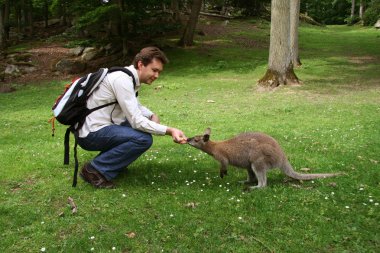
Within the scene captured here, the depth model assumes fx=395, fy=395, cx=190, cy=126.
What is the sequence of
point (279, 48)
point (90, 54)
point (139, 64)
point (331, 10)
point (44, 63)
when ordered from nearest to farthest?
point (139, 64)
point (279, 48)
point (90, 54)
point (44, 63)
point (331, 10)

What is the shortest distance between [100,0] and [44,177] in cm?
1962

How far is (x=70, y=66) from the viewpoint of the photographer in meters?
26.2

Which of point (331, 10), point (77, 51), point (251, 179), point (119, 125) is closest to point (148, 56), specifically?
point (119, 125)

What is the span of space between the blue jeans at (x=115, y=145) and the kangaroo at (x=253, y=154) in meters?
0.96

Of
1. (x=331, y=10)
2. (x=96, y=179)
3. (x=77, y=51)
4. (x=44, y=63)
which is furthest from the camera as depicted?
(x=331, y=10)

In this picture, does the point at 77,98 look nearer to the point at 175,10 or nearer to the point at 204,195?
the point at 204,195

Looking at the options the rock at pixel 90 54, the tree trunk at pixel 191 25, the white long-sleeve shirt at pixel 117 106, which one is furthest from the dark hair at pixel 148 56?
the tree trunk at pixel 191 25

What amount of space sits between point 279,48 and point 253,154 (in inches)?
501

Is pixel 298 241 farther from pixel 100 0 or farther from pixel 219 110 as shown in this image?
pixel 100 0

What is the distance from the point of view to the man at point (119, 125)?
20.0 feet

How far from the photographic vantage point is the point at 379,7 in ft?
90.4

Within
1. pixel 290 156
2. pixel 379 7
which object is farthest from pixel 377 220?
pixel 379 7

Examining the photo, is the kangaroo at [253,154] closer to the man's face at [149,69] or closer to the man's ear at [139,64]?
the man's face at [149,69]

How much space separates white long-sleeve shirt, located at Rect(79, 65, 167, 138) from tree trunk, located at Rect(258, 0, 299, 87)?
12.9 m
